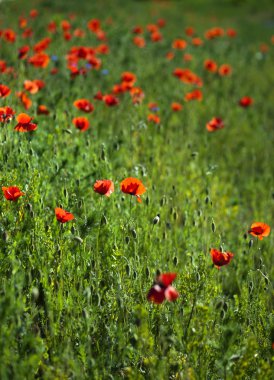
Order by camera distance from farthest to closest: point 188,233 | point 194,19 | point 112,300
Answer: point 194,19 < point 188,233 < point 112,300

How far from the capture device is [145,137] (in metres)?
3.97

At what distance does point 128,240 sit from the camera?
2.45m

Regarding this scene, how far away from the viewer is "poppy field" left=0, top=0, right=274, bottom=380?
6.59 ft

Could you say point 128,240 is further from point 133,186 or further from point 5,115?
point 5,115

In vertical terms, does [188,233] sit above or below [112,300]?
below

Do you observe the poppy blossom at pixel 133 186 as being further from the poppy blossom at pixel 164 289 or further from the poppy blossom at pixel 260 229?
the poppy blossom at pixel 164 289

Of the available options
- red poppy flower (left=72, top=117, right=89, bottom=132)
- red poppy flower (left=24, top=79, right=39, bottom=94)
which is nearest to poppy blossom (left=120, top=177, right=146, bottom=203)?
red poppy flower (left=72, top=117, right=89, bottom=132)

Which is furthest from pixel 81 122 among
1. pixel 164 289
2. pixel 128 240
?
pixel 164 289

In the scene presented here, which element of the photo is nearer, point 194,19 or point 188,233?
point 188,233

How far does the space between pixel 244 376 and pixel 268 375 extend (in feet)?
0.53

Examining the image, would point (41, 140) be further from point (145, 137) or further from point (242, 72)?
point (242, 72)

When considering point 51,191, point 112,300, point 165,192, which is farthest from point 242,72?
point 112,300

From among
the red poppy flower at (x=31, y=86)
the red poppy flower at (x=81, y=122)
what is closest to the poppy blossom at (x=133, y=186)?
the red poppy flower at (x=81, y=122)

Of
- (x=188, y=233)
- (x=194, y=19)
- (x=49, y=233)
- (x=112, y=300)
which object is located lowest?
(x=194, y=19)
